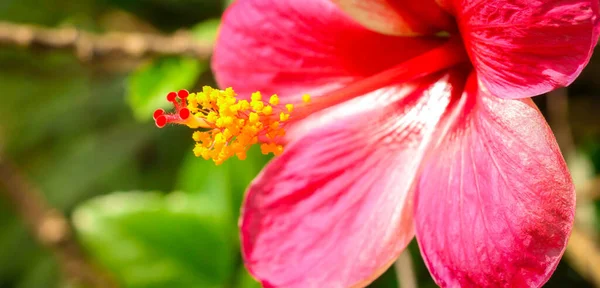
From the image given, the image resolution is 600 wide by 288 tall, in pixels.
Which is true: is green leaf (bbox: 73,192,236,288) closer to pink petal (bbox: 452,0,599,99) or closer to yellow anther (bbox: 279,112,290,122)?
yellow anther (bbox: 279,112,290,122)

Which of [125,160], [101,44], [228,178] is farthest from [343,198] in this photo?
[125,160]

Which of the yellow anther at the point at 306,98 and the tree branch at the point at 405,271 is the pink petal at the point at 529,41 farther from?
the tree branch at the point at 405,271

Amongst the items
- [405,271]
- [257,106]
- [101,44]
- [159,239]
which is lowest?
[405,271]

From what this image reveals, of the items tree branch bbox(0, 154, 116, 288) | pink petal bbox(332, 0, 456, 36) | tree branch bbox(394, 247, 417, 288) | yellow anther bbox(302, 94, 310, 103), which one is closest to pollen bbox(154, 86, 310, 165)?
yellow anther bbox(302, 94, 310, 103)

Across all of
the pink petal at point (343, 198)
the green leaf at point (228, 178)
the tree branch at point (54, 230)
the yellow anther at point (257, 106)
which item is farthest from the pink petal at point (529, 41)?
the tree branch at point (54, 230)

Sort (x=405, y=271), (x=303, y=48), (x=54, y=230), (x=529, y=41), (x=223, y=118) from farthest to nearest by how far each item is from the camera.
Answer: (x=54, y=230) → (x=405, y=271) → (x=303, y=48) → (x=223, y=118) → (x=529, y=41)

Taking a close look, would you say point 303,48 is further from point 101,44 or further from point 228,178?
point 101,44
